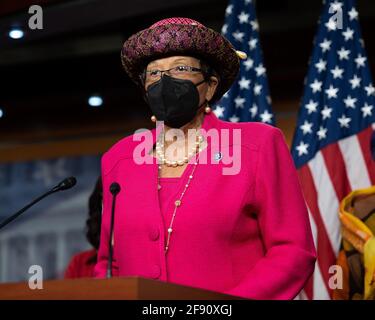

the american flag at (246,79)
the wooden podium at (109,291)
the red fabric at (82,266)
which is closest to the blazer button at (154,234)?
the wooden podium at (109,291)

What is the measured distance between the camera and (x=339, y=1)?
459 centimetres

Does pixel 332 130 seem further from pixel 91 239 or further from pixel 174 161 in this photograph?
pixel 174 161

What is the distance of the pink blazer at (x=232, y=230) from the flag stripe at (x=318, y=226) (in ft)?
5.24

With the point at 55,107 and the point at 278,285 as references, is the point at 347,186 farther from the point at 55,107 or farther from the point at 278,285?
the point at 55,107

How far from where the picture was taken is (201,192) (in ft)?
8.33

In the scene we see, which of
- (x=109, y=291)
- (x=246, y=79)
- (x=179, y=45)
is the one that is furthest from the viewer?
(x=246, y=79)

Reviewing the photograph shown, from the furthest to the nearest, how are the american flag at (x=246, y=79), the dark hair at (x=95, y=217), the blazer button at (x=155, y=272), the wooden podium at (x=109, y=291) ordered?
the dark hair at (x=95, y=217)
the american flag at (x=246, y=79)
the blazer button at (x=155, y=272)
the wooden podium at (x=109, y=291)

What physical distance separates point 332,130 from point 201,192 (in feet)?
6.52

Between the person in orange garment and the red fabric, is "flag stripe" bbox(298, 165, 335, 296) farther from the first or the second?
the red fabric

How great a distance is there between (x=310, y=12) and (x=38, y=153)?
7.65ft

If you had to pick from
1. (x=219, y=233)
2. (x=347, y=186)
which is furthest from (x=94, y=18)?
(x=219, y=233)

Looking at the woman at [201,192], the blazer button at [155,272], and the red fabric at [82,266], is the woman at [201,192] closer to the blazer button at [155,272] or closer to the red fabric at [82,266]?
the blazer button at [155,272]

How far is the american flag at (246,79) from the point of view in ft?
Answer: 14.9

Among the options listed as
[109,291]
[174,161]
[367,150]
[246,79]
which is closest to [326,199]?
[367,150]
